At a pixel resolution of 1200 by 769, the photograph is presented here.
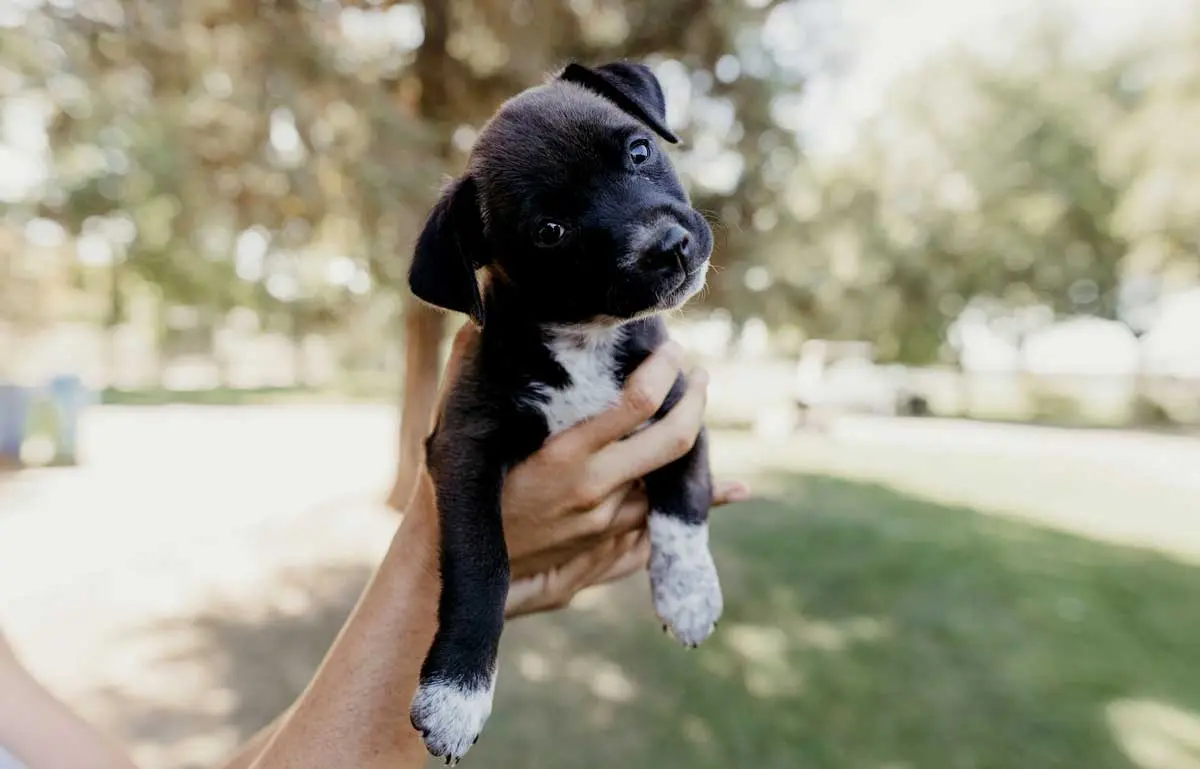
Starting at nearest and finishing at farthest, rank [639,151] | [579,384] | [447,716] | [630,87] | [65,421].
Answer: [447,716] < [639,151] < [579,384] < [630,87] < [65,421]

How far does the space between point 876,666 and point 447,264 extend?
491 cm

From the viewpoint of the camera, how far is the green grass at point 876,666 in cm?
476

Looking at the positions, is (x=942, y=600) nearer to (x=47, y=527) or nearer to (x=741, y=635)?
(x=741, y=635)

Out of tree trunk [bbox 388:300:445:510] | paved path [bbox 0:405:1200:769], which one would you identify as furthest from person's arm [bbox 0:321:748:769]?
tree trunk [bbox 388:300:445:510]

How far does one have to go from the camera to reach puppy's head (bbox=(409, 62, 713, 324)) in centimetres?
197

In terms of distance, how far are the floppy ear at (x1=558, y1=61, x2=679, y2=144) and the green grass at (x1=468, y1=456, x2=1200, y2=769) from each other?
354 centimetres

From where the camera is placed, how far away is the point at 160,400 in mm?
26797

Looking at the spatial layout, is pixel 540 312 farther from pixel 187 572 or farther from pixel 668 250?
pixel 187 572

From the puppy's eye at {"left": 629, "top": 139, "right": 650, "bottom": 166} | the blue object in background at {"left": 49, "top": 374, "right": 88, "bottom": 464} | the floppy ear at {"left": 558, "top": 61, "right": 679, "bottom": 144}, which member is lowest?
the blue object in background at {"left": 49, "top": 374, "right": 88, "bottom": 464}

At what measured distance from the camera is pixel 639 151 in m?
2.14

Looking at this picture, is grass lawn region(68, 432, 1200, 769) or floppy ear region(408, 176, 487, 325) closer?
floppy ear region(408, 176, 487, 325)

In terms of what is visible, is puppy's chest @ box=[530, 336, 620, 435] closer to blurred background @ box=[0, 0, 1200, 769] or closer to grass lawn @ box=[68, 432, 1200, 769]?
blurred background @ box=[0, 0, 1200, 769]

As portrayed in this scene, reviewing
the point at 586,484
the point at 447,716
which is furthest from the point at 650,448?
the point at 447,716

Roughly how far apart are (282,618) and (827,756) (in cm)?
415
